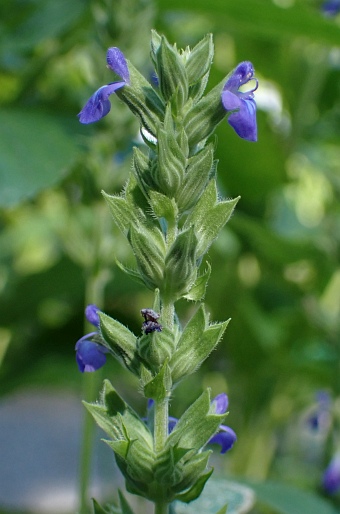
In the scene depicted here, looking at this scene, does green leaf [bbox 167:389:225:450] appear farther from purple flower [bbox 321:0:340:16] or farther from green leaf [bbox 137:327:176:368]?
purple flower [bbox 321:0:340:16]

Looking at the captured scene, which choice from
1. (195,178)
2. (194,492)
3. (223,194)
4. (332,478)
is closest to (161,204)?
(195,178)

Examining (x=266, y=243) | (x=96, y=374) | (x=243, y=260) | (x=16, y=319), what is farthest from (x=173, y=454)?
(x=243, y=260)

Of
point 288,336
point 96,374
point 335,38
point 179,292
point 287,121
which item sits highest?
point 287,121

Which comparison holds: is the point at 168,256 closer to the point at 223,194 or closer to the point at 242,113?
the point at 242,113

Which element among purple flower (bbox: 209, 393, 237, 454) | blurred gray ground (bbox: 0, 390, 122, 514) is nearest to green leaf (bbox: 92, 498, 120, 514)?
purple flower (bbox: 209, 393, 237, 454)

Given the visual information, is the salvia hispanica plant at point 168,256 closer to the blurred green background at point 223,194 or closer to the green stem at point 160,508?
the green stem at point 160,508

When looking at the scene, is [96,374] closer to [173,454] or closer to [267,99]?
[173,454]
